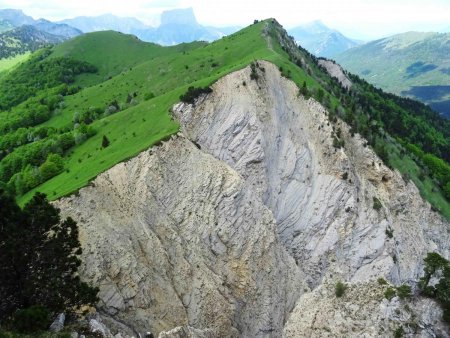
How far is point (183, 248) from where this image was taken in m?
53.6

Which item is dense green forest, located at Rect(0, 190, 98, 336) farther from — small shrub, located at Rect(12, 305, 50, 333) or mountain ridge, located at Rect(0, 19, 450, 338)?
mountain ridge, located at Rect(0, 19, 450, 338)

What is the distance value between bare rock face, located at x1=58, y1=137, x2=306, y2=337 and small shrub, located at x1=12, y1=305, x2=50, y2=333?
1166 centimetres

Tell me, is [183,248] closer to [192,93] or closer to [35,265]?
[35,265]

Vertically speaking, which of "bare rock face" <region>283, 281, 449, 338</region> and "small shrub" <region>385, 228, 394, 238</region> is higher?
"bare rock face" <region>283, 281, 449, 338</region>

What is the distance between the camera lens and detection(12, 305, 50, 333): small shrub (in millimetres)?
32406

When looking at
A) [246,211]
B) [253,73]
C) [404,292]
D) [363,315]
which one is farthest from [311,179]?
[363,315]

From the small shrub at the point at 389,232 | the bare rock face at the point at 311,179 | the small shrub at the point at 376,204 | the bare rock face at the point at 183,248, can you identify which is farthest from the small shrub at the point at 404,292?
the small shrub at the point at 376,204

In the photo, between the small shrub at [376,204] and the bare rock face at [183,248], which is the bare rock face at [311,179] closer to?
the small shrub at [376,204]

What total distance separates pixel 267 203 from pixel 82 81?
522 feet

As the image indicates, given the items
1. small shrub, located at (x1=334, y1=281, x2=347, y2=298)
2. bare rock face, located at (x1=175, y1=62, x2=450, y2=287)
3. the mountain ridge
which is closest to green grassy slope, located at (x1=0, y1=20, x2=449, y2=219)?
the mountain ridge

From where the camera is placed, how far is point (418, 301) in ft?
118

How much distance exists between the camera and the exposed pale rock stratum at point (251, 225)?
47.0 m

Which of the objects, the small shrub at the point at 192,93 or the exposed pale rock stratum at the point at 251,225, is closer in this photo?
the exposed pale rock stratum at the point at 251,225

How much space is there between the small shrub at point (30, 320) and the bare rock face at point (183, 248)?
1166 cm
